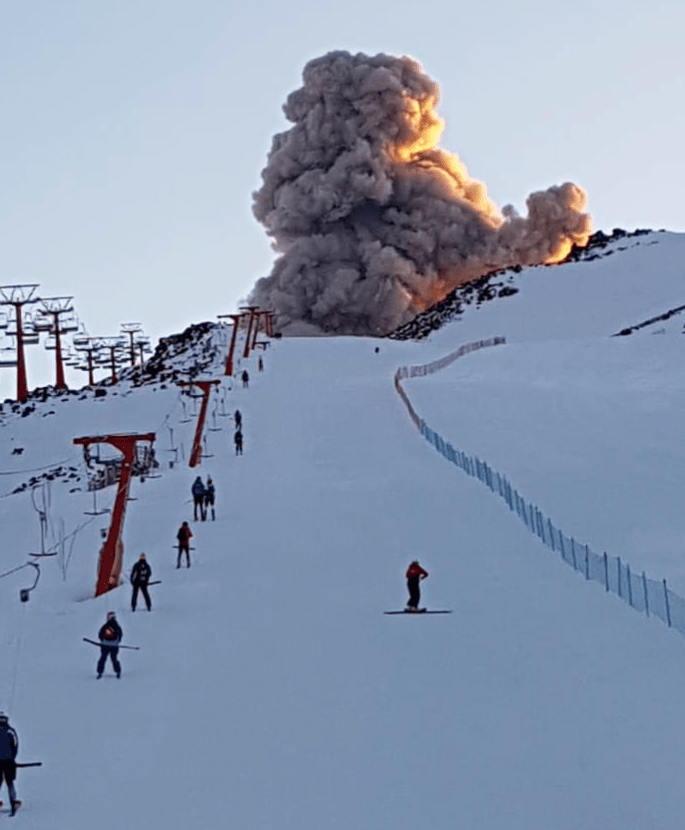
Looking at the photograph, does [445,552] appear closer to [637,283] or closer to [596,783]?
[596,783]

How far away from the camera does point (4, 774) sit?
14.5 metres

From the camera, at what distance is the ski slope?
48.8 ft

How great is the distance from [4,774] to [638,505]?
2313 cm

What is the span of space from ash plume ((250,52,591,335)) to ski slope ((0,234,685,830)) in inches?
2368

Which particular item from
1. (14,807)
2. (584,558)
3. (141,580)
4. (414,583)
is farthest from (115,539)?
(14,807)

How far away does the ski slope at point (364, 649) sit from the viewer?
48.8ft

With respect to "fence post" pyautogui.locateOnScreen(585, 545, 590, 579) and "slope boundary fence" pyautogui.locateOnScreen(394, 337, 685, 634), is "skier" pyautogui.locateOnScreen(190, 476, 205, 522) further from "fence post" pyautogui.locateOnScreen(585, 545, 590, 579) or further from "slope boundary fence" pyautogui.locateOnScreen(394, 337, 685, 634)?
"fence post" pyautogui.locateOnScreen(585, 545, 590, 579)

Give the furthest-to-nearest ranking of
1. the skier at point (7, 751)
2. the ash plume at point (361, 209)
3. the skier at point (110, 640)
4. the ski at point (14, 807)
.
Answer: the ash plume at point (361, 209), the skier at point (110, 640), the ski at point (14, 807), the skier at point (7, 751)

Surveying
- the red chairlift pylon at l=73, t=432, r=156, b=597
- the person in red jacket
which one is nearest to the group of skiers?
the red chairlift pylon at l=73, t=432, r=156, b=597

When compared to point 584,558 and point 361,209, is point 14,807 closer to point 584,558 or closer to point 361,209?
point 584,558

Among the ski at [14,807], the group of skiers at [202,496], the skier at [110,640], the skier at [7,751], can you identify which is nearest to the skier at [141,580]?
the skier at [110,640]

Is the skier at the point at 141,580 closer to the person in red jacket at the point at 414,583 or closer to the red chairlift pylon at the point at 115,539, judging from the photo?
the red chairlift pylon at the point at 115,539

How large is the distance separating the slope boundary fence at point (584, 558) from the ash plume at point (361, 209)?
6479 cm

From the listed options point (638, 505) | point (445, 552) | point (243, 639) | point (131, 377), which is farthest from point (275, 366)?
point (243, 639)
